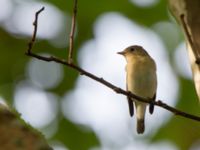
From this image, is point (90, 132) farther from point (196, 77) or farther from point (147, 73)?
point (196, 77)

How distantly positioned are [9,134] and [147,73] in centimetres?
223

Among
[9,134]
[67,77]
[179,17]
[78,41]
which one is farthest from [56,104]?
[9,134]

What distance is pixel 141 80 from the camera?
311cm

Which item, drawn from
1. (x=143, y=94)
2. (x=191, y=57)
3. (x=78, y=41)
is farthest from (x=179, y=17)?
(x=78, y=41)

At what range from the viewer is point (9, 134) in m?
0.97

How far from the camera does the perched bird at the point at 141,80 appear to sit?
307cm

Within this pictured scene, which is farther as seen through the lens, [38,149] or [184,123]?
[184,123]

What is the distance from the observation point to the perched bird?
3068 millimetres

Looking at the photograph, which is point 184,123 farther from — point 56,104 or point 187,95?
point 56,104

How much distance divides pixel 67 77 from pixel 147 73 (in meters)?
0.68

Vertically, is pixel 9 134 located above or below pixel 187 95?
above

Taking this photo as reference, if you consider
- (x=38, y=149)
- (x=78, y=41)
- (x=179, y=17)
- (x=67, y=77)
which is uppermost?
(x=179, y=17)

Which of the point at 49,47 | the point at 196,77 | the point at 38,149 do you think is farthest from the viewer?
the point at 49,47

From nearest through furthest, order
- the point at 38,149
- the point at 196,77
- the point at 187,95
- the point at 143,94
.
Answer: the point at 38,149
the point at 196,77
the point at 143,94
the point at 187,95
